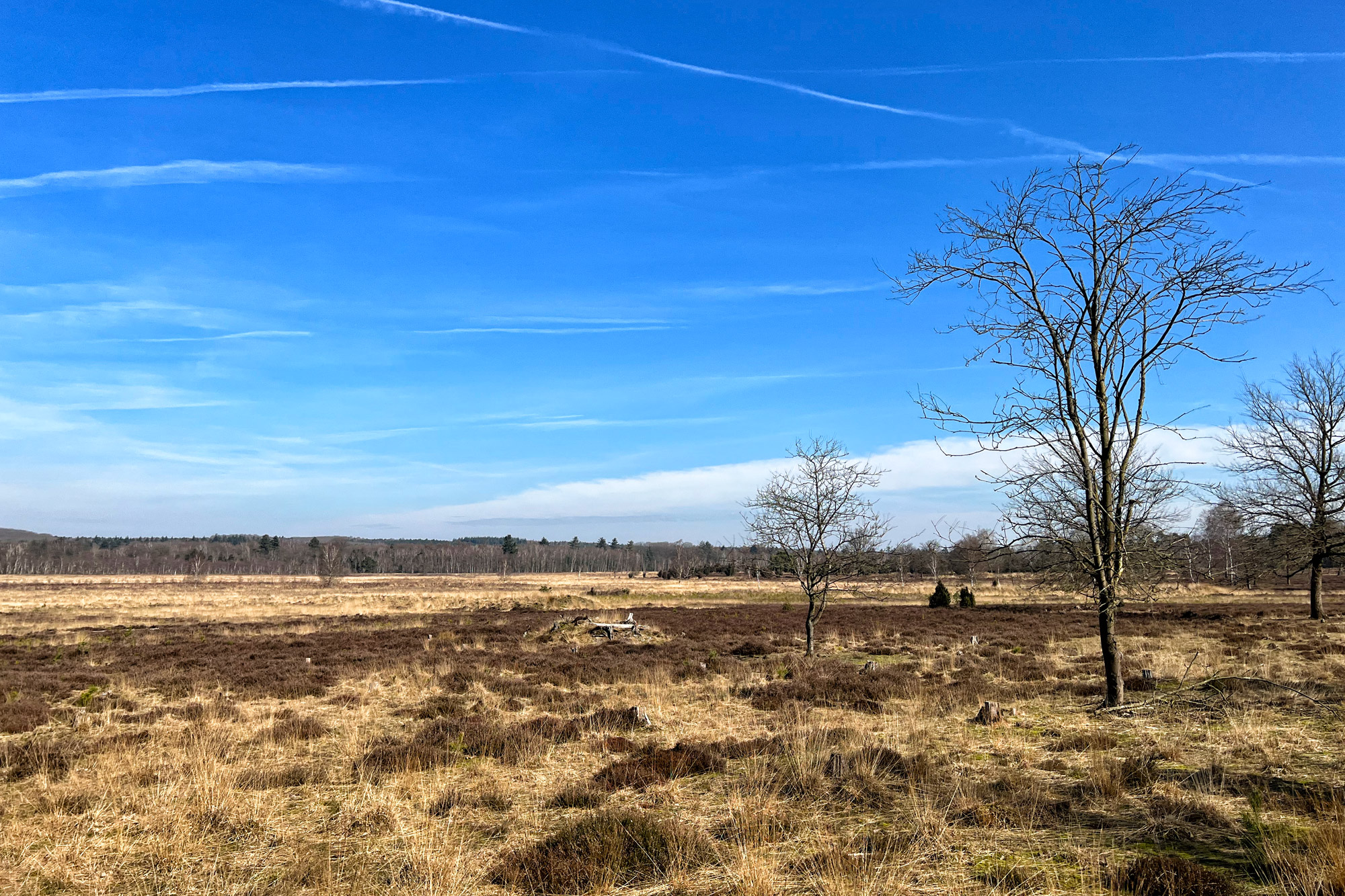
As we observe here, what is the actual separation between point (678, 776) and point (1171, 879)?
4.72 meters

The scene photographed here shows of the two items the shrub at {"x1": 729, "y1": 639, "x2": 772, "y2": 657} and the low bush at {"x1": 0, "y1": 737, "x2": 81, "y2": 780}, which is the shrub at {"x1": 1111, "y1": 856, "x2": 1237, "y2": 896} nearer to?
the low bush at {"x1": 0, "y1": 737, "x2": 81, "y2": 780}

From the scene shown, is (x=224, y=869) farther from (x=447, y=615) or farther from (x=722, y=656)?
(x=447, y=615)

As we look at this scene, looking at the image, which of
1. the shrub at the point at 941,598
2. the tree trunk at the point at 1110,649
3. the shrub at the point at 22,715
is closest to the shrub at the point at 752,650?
the tree trunk at the point at 1110,649

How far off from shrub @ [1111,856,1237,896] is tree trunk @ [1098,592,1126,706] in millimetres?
4805

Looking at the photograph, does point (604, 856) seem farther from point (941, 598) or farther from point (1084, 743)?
point (941, 598)

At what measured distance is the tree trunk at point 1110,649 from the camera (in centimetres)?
901

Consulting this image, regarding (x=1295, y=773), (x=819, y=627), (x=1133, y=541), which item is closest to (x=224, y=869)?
(x=1295, y=773)

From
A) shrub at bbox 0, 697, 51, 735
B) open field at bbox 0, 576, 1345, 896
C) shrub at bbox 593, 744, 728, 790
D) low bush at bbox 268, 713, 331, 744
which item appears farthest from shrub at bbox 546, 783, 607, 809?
shrub at bbox 0, 697, 51, 735

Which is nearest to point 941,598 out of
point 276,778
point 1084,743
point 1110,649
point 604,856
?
point 1110,649

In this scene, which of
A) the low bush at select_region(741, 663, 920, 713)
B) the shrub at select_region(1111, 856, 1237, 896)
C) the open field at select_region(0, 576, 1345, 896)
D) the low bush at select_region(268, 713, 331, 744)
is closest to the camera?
the shrub at select_region(1111, 856, 1237, 896)

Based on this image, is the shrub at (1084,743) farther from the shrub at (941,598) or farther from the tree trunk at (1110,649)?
the shrub at (941,598)

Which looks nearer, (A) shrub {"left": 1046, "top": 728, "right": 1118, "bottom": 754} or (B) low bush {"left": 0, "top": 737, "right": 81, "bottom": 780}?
(A) shrub {"left": 1046, "top": 728, "right": 1118, "bottom": 754}

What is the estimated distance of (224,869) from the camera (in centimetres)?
537

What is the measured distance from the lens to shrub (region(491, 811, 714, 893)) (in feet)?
16.6
